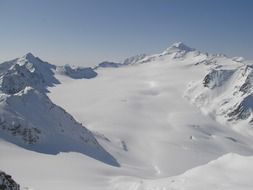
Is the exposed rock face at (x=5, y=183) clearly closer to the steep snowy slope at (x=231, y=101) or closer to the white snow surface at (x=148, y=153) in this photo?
the white snow surface at (x=148, y=153)

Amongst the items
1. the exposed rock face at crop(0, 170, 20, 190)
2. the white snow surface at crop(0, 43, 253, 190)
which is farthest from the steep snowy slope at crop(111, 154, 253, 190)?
the exposed rock face at crop(0, 170, 20, 190)

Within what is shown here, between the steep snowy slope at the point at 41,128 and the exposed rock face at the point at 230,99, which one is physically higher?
the steep snowy slope at the point at 41,128

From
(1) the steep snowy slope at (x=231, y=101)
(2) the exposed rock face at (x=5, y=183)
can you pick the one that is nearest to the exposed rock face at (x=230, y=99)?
(1) the steep snowy slope at (x=231, y=101)

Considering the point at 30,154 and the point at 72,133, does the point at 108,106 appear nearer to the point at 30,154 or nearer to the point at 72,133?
the point at 72,133

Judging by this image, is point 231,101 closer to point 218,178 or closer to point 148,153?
point 148,153

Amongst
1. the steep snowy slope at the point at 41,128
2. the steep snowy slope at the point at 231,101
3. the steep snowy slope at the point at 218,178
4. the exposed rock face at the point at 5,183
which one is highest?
the exposed rock face at the point at 5,183

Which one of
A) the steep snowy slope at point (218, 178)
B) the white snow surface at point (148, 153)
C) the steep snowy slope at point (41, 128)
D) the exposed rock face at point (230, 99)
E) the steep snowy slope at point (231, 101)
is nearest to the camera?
the steep snowy slope at point (218, 178)

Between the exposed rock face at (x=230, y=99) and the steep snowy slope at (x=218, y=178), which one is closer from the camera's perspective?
the steep snowy slope at (x=218, y=178)

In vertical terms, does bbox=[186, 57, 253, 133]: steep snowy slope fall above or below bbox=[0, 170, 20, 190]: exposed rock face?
below

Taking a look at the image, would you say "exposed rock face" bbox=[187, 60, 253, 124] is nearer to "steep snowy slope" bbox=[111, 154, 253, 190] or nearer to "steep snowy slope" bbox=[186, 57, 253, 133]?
"steep snowy slope" bbox=[186, 57, 253, 133]

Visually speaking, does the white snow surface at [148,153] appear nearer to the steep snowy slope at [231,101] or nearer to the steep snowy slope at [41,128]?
the steep snowy slope at [231,101]

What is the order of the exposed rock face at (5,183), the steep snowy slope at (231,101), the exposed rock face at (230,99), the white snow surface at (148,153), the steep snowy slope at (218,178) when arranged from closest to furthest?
the exposed rock face at (5,183)
the steep snowy slope at (218,178)
the white snow surface at (148,153)
the steep snowy slope at (231,101)
the exposed rock face at (230,99)
